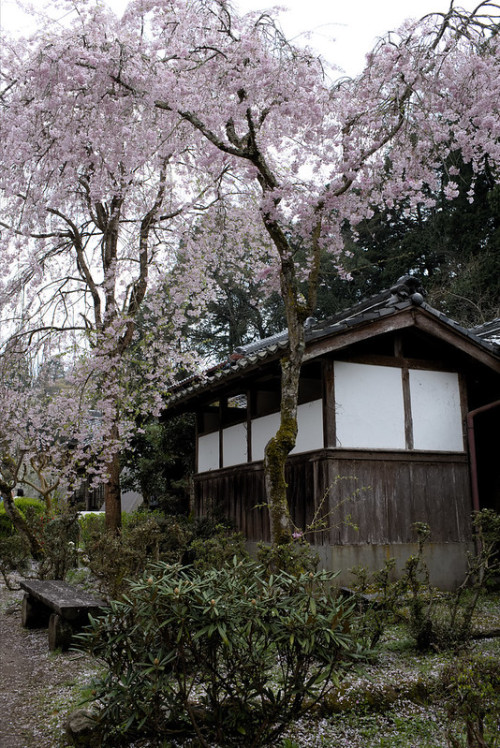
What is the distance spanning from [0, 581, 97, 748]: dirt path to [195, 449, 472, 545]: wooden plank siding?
372 centimetres

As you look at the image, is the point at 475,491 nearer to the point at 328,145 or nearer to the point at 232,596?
the point at 328,145

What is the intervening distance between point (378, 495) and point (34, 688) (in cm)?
524

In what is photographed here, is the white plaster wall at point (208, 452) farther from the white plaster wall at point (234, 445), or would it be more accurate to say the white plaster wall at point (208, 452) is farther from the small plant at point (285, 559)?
the small plant at point (285, 559)

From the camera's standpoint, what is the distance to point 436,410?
9445 millimetres

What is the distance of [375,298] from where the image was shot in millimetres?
10695

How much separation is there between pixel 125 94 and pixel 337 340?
161 inches

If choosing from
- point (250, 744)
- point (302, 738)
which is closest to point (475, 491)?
point (302, 738)

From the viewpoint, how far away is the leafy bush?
9.69 ft

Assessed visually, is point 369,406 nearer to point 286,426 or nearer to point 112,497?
point 286,426

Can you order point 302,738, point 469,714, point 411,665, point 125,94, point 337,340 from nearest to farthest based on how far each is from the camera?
point 469,714 < point 302,738 < point 411,665 < point 125,94 < point 337,340

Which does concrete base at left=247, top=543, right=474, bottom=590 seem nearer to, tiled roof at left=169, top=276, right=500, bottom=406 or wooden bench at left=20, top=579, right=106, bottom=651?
tiled roof at left=169, top=276, right=500, bottom=406

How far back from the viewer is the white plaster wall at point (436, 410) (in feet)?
30.5

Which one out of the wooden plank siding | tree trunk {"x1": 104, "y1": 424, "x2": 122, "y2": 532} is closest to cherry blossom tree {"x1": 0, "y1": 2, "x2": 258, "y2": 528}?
tree trunk {"x1": 104, "y1": 424, "x2": 122, "y2": 532}

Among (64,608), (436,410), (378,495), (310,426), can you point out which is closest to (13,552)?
(64,608)
